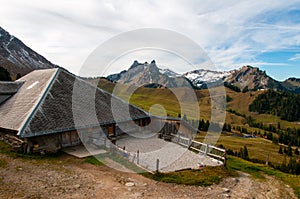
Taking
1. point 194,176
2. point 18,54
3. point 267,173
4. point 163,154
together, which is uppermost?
point 18,54

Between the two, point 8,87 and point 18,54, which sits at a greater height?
point 18,54

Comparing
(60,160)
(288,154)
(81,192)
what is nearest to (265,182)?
(81,192)

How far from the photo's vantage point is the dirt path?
1104 centimetres

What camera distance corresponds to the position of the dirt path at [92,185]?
36.2ft

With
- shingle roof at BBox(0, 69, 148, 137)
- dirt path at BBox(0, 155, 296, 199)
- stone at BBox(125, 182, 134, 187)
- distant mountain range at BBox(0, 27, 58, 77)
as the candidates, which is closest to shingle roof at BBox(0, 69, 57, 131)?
shingle roof at BBox(0, 69, 148, 137)

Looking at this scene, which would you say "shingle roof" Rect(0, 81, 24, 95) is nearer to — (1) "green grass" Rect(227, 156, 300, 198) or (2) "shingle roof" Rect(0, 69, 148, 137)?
(2) "shingle roof" Rect(0, 69, 148, 137)

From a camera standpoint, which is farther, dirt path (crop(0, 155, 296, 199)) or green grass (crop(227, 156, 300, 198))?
green grass (crop(227, 156, 300, 198))

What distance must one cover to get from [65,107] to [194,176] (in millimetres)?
12247

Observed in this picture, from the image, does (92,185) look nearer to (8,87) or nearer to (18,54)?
(8,87)

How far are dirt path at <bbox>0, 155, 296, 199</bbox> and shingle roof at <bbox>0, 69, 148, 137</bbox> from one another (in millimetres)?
3166

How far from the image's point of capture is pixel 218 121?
130 meters

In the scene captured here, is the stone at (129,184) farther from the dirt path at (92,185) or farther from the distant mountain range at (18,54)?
the distant mountain range at (18,54)

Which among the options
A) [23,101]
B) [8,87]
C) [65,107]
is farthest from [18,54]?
[65,107]

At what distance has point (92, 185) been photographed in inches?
475
